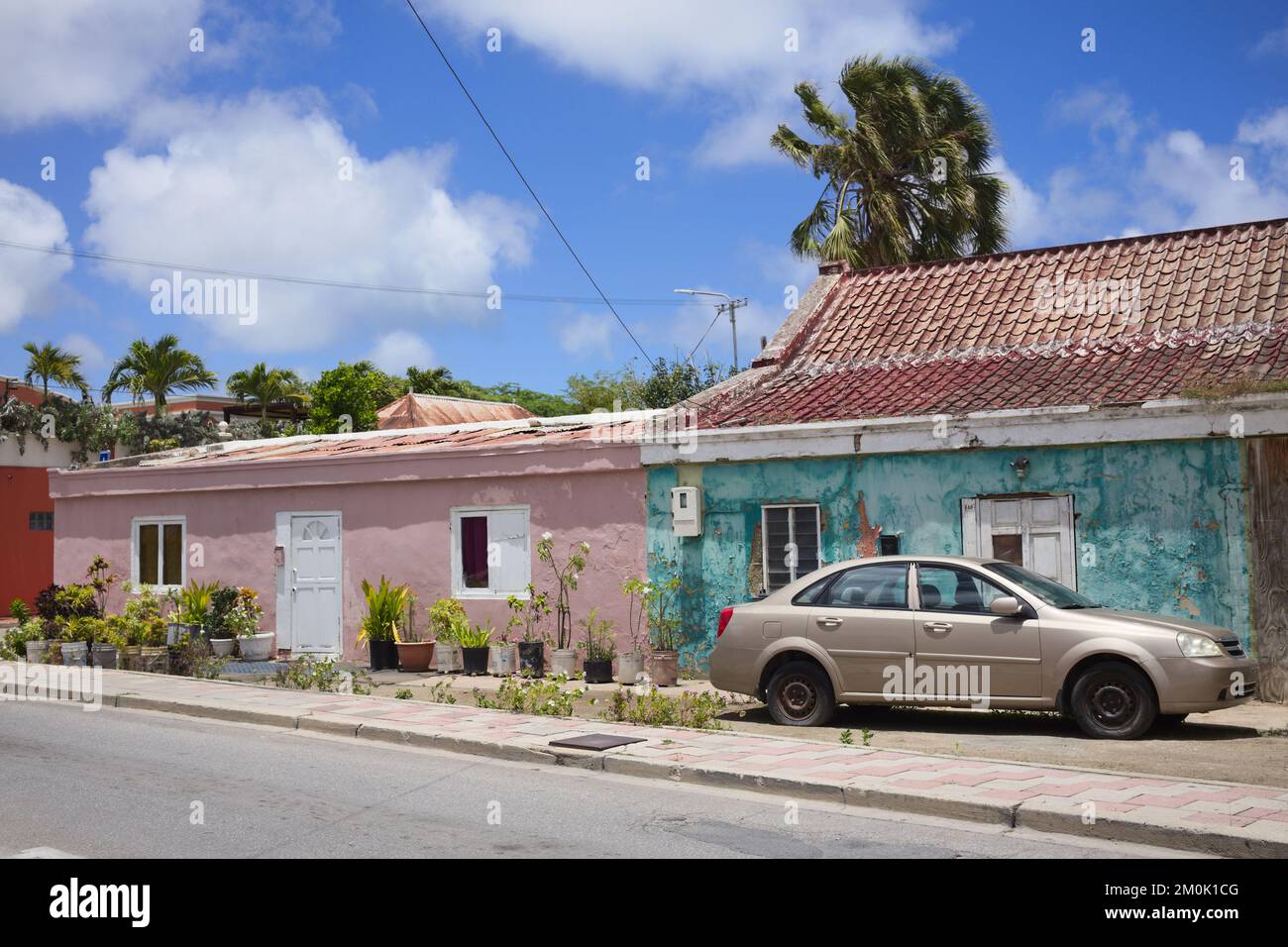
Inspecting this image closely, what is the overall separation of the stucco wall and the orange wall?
9202 mm

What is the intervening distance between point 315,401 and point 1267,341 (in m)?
27.1

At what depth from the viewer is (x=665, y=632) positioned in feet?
49.0

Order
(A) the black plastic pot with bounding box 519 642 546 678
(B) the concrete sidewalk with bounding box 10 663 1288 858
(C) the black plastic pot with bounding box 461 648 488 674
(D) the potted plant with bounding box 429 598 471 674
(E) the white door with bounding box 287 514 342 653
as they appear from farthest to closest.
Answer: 1. (E) the white door with bounding box 287 514 342 653
2. (D) the potted plant with bounding box 429 598 471 674
3. (C) the black plastic pot with bounding box 461 648 488 674
4. (A) the black plastic pot with bounding box 519 642 546 678
5. (B) the concrete sidewalk with bounding box 10 663 1288 858

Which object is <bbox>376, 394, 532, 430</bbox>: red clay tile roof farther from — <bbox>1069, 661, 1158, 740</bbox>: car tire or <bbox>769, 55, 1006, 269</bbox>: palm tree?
<bbox>1069, 661, 1158, 740</bbox>: car tire

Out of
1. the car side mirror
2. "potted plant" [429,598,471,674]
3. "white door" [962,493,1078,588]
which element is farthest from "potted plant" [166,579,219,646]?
the car side mirror

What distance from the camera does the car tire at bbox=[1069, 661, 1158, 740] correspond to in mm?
9742

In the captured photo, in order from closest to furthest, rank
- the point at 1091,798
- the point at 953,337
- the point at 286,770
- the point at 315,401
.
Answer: the point at 1091,798 < the point at 286,770 < the point at 953,337 < the point at 315,401

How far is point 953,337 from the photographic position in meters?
16.8

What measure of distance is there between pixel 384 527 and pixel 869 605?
29.0ft

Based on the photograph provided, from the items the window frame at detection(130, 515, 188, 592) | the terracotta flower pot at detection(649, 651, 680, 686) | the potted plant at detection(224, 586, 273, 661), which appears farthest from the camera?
the window frame at detection(130, 515, 188, 592)

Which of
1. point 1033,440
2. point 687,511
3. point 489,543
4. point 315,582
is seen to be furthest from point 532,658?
point 1033,440

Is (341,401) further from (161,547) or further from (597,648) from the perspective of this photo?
(597,648)
